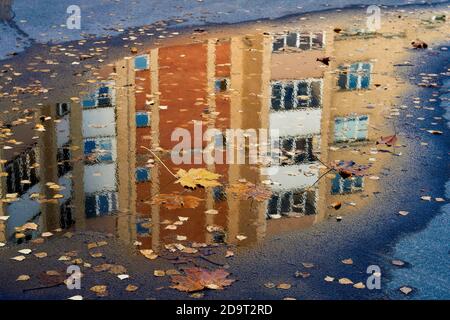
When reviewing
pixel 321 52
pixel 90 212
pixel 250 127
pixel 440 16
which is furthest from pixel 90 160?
pixel 440 16

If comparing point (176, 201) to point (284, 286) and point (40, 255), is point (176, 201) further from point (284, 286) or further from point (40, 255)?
point (284, 286)

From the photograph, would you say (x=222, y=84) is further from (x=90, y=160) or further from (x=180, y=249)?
(x=180, y=249)

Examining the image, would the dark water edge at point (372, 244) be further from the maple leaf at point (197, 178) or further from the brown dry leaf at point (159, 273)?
the maple leaf at point (197, 178)

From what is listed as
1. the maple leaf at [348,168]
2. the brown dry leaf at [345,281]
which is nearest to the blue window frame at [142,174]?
the maple leaf at [348,168]

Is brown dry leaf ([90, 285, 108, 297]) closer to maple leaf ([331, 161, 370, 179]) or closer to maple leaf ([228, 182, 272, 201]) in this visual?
maple leaf ([228, 182, 272, 201])

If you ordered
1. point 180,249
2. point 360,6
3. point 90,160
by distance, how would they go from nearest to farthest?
point 180,249, point 90,160, point 360,6

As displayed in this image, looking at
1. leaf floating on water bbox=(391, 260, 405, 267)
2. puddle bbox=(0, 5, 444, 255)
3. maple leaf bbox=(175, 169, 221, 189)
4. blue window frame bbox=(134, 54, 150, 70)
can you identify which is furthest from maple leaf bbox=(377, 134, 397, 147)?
blue window frame bbox=(134, 54, 150, 70)
